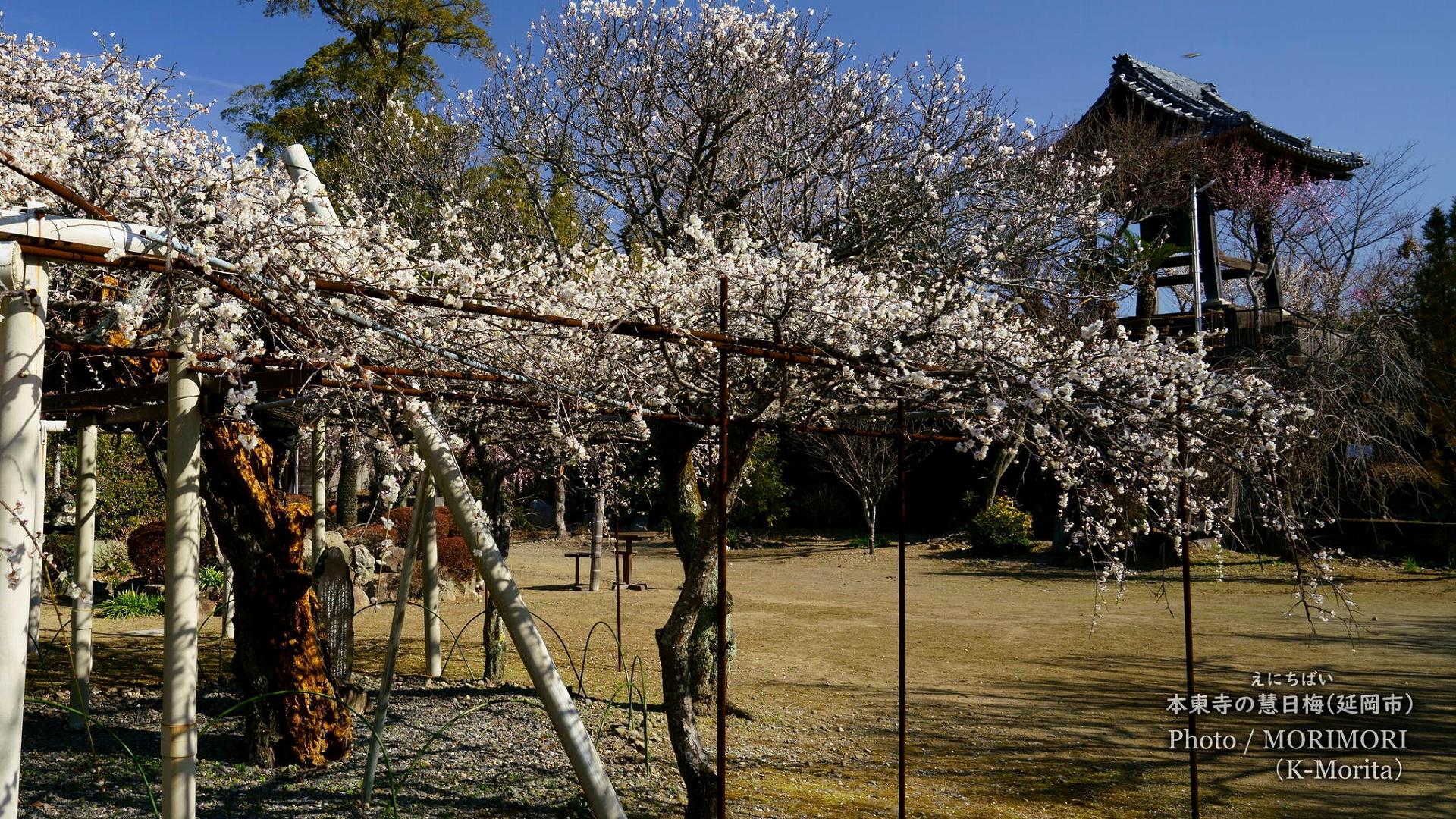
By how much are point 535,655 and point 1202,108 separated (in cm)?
1678

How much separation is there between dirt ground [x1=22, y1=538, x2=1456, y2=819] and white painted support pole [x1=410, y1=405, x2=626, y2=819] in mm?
2151

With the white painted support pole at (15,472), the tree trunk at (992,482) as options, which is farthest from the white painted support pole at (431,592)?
the tree trunk at (992,482)

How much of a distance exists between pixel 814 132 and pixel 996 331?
2.92m

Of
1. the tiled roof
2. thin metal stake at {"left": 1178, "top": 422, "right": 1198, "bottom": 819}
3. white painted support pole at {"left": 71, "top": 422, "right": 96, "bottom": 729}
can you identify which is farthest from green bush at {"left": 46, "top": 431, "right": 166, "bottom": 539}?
the tiled roof

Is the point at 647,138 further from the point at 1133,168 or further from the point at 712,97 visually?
the point at 1133,168

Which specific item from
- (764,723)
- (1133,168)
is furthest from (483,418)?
(1133,168)

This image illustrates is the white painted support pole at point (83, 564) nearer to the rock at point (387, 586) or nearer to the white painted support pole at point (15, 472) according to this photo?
the white painted support pole at point (15, 472)

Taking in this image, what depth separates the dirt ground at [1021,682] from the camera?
501 centimetres

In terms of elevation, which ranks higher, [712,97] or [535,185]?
[712,97]

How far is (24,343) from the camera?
6.39 feet

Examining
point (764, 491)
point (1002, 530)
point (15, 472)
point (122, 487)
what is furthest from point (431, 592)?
point (764, 491)

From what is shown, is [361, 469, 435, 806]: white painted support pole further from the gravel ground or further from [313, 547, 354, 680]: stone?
[313, 547, 354, 680]: stone

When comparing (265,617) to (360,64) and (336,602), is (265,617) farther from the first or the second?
(360,64)

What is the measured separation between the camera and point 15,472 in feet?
6.20
